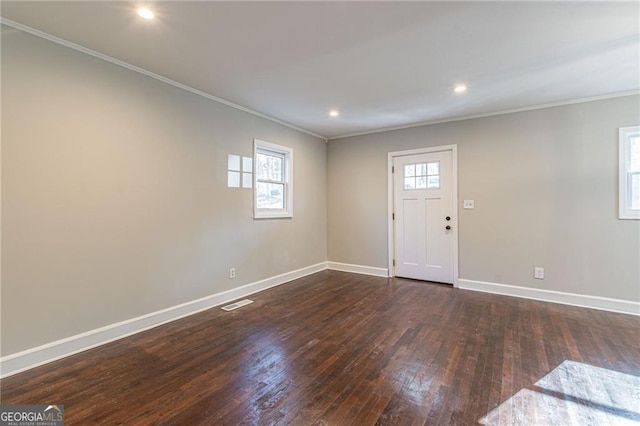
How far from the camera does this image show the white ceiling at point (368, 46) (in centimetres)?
195

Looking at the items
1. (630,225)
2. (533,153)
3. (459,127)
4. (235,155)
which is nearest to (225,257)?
(235,155)

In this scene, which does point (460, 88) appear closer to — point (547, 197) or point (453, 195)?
point (453, 195)

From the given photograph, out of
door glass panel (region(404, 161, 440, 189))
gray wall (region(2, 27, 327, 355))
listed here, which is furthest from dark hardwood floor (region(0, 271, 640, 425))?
door glass panel (region(404, 161, 440, 189))

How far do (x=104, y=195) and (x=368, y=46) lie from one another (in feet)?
8.64

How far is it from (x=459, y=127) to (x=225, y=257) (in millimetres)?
3812

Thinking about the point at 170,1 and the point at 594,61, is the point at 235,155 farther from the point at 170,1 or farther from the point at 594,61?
the point at 594,61

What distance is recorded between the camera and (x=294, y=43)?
233 centimetres

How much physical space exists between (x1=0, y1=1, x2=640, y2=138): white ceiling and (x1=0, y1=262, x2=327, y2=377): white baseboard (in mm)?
2425

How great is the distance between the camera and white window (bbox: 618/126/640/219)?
3307 mm

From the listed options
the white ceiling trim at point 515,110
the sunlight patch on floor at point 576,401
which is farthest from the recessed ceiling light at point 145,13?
the white ceiling trim at point 515,110

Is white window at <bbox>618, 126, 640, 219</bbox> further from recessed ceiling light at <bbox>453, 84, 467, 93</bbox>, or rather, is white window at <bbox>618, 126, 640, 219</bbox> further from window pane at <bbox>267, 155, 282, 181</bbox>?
window pane at <bbox>267, 155, 282, 181</bbox>

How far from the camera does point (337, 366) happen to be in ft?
7.23

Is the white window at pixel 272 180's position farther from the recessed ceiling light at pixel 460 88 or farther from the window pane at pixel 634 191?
Result: the window pane at pixel 634 191

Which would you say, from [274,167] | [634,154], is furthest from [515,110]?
[274,167]
